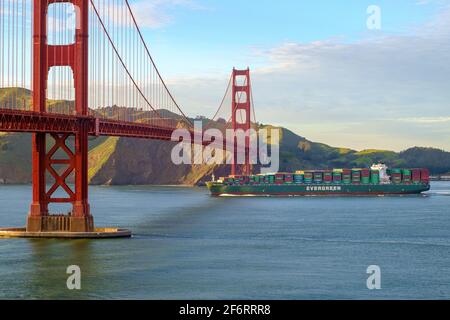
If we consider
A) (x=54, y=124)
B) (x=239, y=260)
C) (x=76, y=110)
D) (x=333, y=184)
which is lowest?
(x=239, y=260)

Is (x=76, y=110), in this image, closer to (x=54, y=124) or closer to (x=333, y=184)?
(x=54, y=124)

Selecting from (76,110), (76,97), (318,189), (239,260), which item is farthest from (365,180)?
(239,260)

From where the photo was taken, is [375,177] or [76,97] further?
[375,177]

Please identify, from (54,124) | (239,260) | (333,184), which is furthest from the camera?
(333,184)

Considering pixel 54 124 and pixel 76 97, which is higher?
pixel 76 97

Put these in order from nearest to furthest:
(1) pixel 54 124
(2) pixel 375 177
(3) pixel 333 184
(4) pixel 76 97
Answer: (1) pixel 54 124 < (4) pixel 76 97 < (2) pixel 375 177 < (3) pixel 333 184
